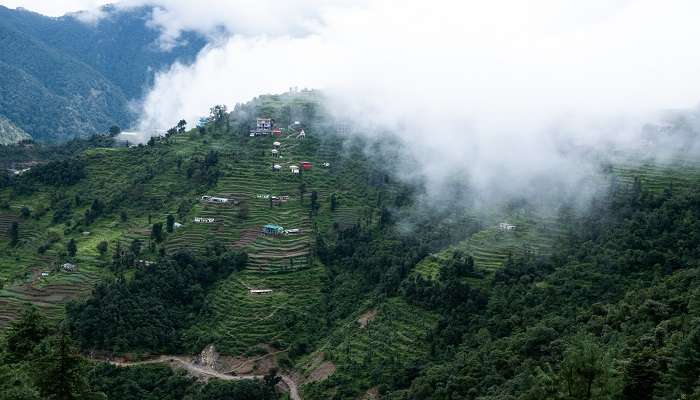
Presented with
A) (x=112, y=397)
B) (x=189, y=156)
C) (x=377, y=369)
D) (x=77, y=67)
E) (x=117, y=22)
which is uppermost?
(x=117, y=22)

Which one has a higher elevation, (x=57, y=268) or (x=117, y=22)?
(x=117, y=22)

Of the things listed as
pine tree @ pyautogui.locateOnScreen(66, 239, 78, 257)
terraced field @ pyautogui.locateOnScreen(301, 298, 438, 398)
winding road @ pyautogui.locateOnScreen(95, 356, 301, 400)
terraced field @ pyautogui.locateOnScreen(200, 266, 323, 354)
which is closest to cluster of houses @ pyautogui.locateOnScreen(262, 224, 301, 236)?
terraced field @ pyautogui.locateOnScreen(200, 266, 323, 354)

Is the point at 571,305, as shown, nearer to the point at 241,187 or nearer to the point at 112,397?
the point at 112,397

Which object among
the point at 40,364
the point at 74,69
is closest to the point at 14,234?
the point at 40,364

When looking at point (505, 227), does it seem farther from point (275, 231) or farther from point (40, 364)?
point (40, 364)

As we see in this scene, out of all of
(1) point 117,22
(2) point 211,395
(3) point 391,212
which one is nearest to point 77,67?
(1) point 117,22

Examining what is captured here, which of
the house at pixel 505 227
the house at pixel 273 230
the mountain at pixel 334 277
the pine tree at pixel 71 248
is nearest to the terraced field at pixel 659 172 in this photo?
the mountain at pixel 334 277
